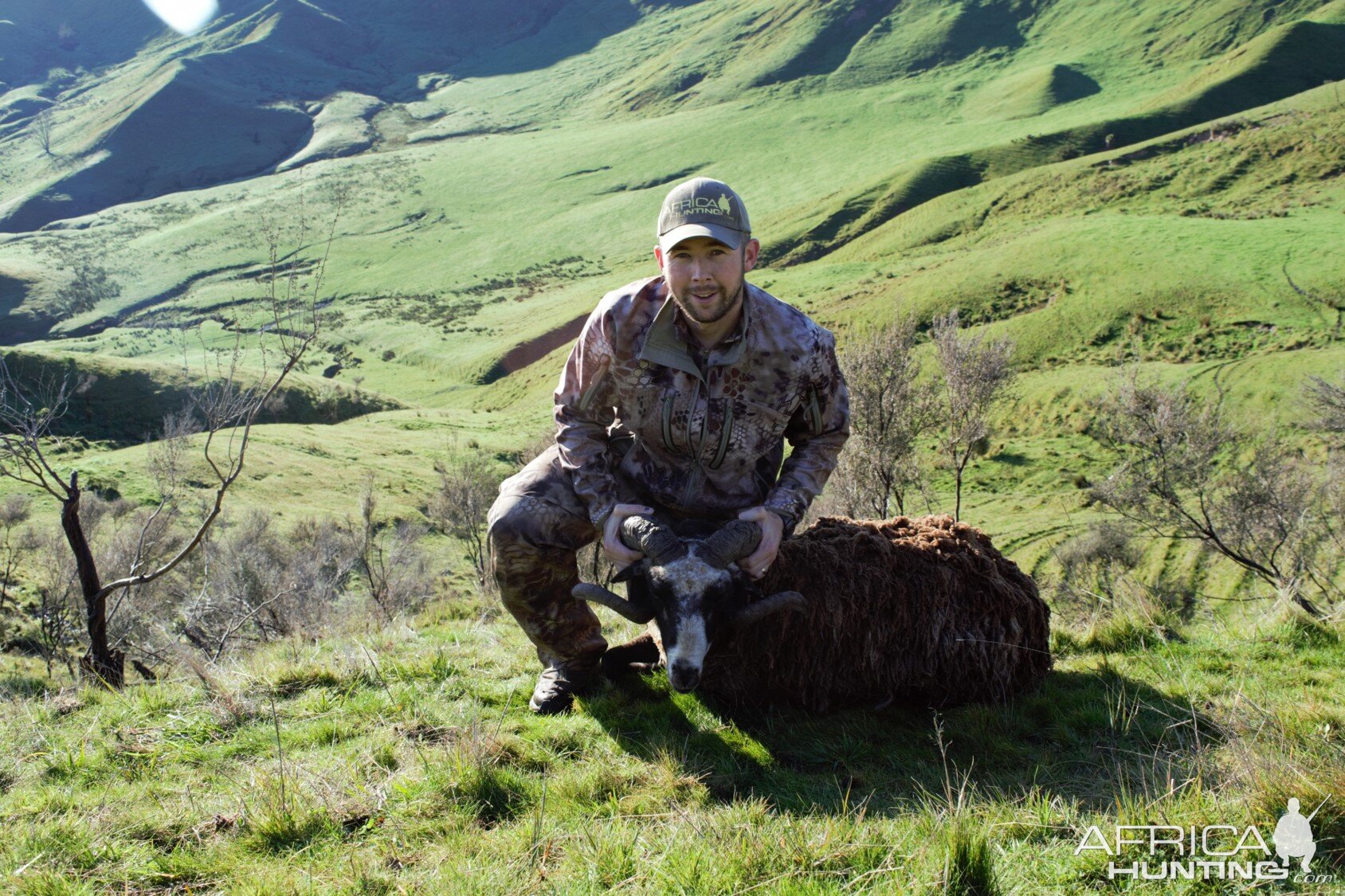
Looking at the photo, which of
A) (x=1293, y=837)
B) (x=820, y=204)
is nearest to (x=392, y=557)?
(x=1293, y=837)

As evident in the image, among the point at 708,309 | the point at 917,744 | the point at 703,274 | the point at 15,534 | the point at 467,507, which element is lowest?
the point at 467,507

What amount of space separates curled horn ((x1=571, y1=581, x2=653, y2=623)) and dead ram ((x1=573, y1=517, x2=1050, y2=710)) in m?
0.01

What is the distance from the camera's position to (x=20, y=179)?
184625mm

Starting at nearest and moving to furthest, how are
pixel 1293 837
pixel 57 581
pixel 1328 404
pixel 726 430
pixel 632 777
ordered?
pixel 1293 837, pixel 632 777, pixel 726 430, pixel 57 581, pixel 1328 404

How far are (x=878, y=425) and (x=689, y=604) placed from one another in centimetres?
2206

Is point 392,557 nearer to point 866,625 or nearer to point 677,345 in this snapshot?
point 677,345

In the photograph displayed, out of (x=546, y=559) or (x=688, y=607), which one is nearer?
(x=688, y=607)

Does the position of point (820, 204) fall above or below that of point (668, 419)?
above

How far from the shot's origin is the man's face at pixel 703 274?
476 cm

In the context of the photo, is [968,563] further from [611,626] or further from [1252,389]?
[1252,389]

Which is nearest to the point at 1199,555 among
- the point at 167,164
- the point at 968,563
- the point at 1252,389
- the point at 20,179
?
the point at 1252,389

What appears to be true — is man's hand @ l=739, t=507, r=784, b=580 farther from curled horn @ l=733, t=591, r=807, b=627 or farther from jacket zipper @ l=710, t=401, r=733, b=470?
jacket zipper @ l=710, t=401, r=733, b=470

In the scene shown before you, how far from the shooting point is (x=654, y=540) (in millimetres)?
4559

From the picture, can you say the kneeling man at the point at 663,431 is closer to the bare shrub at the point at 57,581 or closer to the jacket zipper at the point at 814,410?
the jacket zipper at the point at 814,410
